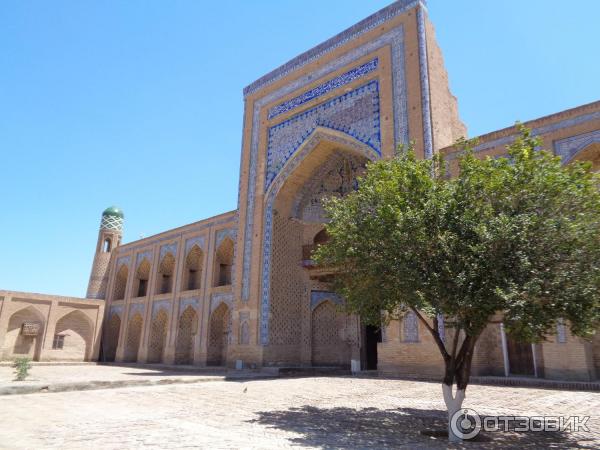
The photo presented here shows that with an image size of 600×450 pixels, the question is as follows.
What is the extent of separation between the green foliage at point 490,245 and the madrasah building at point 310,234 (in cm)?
533

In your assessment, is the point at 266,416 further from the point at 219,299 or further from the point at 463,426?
the point at 219,299

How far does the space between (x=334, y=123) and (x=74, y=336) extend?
60.1 ft

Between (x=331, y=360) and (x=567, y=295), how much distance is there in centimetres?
1154

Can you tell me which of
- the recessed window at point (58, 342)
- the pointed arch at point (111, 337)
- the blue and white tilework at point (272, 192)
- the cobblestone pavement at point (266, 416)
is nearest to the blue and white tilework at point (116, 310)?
the pointed arch at point (111, 337)

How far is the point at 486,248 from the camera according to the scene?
4.87 meters

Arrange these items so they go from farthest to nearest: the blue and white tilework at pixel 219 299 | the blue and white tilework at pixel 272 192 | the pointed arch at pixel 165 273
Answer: the pointed arch at pixel 165 273
the blue and white tilework at pixel 219 299
the blue and white tilework at pixel 272 192

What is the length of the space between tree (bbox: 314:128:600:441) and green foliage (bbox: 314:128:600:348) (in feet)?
0.04

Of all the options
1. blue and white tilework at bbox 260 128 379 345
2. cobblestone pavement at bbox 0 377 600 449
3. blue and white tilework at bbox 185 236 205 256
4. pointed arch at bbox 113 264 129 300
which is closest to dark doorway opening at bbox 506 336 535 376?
cobblestone pavement at bbox 0 377 600 449

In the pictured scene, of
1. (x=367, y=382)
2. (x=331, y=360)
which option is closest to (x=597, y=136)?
(x=367, y=382)

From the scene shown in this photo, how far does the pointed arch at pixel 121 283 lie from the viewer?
25.4 meters

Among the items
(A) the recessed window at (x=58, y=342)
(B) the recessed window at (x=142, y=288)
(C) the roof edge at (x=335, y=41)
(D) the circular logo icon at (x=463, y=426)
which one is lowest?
(D) the circular logo icon at (x=463, y=426)

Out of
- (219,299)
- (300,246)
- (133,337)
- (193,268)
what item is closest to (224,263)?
(219,299)

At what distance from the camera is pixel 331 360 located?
15.4m

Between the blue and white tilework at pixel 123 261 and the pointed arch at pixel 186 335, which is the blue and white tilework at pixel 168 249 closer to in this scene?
the pointed arch at pixel 186 335
